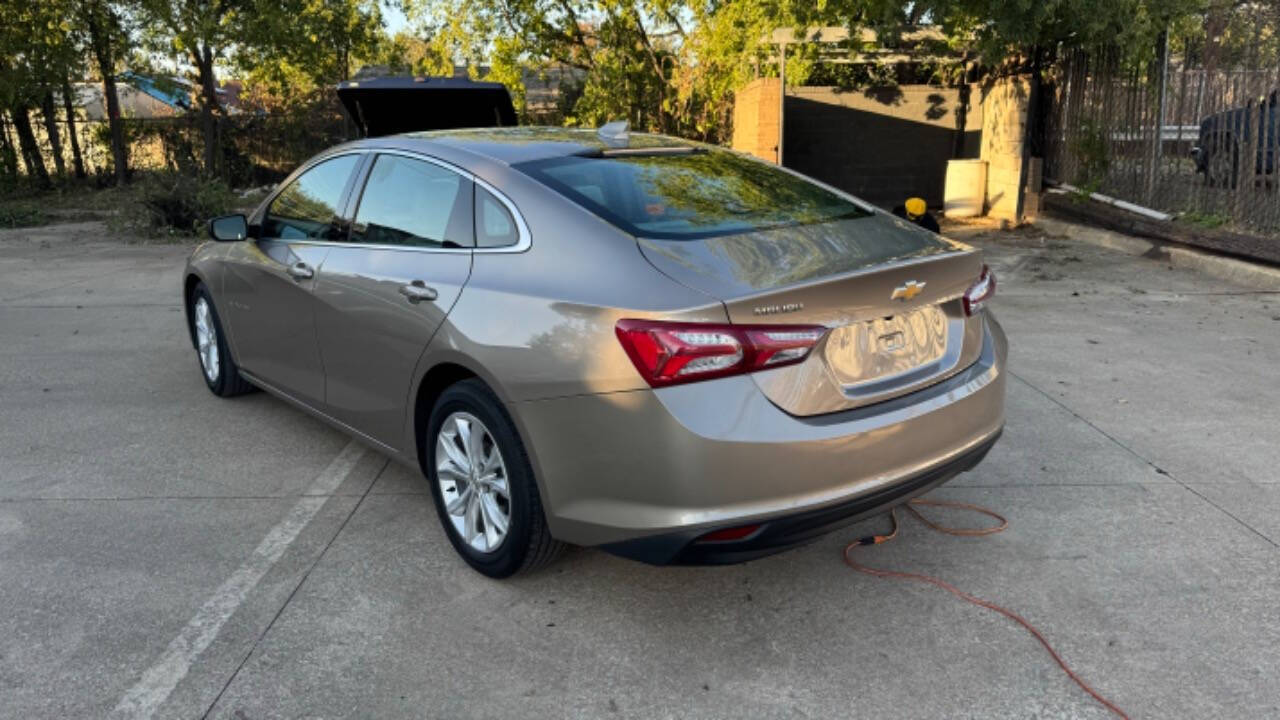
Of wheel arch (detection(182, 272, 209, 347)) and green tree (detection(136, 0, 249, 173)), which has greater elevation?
green tree (detection(136, 0, 249, 173))

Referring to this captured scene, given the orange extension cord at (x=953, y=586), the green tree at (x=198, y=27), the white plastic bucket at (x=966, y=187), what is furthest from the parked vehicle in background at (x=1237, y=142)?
the green tree at (x=198, y=27)

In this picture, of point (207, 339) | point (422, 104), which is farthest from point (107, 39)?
point (207, 339)

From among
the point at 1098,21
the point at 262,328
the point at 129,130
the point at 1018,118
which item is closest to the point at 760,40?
the point at 1018,118

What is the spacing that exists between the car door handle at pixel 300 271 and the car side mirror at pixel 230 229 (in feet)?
1.88

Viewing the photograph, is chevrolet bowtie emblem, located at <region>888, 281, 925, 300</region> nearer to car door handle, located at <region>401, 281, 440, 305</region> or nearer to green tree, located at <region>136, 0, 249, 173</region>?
car door handle, located at <region>401, 281, 440, 305</region>

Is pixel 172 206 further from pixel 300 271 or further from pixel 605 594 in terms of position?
pixel 605 594

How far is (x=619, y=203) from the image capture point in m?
3.49

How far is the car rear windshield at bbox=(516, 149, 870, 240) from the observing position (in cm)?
341

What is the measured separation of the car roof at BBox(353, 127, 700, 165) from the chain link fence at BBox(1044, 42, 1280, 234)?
7.63 meters

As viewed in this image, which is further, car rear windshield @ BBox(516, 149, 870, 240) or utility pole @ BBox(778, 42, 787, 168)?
utility pole @ BBox(778, 42, 787, 168)

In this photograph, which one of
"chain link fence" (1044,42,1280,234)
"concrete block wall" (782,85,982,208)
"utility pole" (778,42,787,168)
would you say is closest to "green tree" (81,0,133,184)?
"utility pole" (778,42,787,168)

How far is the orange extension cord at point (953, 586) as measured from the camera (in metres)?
2.94

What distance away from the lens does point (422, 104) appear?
1191 centimetres

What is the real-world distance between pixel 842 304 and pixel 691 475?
69cm
